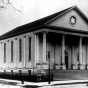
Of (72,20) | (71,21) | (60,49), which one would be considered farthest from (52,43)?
(72,20)

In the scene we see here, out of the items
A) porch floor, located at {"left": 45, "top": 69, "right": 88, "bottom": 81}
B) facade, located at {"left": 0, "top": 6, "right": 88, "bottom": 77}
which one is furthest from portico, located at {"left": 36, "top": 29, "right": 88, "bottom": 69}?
porch floor, located at {"left": 45, "top": 69, "right": 88, "bottom": 81}

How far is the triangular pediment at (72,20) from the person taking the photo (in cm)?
3490

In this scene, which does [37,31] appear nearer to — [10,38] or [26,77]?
[26,77]

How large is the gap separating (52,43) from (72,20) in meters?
5.25

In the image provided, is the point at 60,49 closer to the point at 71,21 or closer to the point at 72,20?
the point at 71,21

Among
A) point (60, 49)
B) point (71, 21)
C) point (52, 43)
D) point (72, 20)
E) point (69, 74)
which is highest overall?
point (72, 20)

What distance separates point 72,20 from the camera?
37.0 meters

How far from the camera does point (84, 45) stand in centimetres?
4269

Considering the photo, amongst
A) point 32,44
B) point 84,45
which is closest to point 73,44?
point 84,45

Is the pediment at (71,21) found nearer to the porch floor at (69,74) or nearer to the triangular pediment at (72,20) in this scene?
the triangular pediment at (72,20)

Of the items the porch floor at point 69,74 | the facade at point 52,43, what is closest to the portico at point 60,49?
the facade at point 52,43

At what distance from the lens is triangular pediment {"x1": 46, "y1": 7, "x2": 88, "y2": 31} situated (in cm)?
3490

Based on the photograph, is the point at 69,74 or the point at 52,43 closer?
the point at 69,74

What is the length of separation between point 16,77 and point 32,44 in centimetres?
775
